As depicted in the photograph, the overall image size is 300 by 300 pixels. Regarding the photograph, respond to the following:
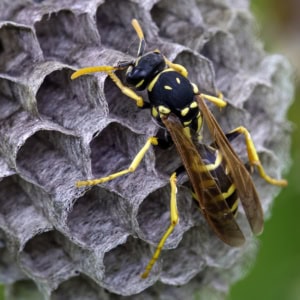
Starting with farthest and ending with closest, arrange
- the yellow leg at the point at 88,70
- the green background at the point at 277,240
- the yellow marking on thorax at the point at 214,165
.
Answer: the green background at the point at 277,240
the yellow marking on thorax at the point at 214,165
the yellow leg at the point at 88,70

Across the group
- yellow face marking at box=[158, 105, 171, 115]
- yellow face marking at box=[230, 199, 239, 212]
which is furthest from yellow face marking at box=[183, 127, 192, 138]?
yellow face marking at box=[230, 199, 239, 212]

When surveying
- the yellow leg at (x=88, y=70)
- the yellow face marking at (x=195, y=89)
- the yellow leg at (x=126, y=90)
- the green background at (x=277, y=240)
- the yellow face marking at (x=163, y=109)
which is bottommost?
the green background at (x=277, y=240)

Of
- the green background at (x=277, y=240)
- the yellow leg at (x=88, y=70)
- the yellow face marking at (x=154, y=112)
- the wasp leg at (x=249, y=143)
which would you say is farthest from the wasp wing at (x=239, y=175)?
the green background at (x=277, y=240)

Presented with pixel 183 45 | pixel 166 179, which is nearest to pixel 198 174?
pixel 166 179

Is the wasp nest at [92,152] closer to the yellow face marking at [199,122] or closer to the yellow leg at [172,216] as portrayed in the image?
the yellow leg at [172,216]

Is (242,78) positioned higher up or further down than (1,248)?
higher up

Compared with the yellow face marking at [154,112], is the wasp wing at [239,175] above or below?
below

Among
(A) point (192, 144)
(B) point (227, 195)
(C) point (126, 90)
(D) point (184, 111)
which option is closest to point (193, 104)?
(D) point (184, 111)

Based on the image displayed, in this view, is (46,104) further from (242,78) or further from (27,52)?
(242,78)
